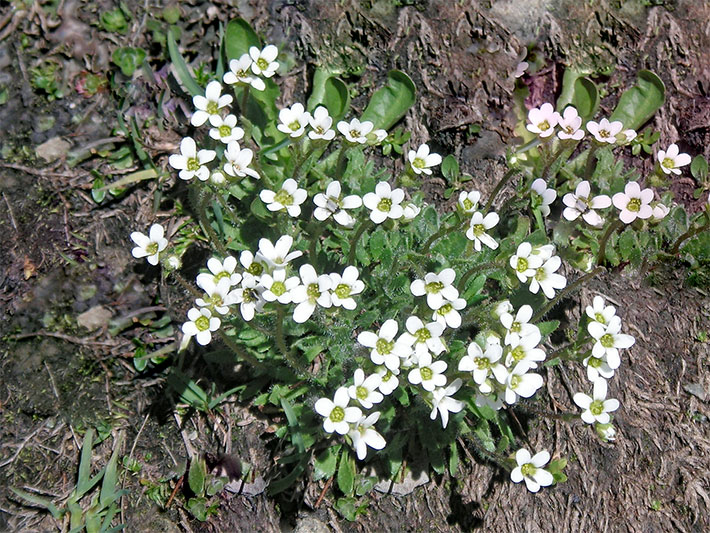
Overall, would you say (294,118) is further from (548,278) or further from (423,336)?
(548,278)

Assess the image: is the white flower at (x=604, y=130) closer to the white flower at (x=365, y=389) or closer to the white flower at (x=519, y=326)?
the white flower at (x=519, y=326)

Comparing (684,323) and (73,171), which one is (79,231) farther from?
(684,323)

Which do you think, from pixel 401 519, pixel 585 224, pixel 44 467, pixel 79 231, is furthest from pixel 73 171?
pixel 585 224

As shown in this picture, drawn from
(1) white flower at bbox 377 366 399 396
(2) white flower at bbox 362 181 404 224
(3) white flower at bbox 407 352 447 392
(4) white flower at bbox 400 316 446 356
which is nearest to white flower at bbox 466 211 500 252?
(2) white flower at bbox 362 181 404 224

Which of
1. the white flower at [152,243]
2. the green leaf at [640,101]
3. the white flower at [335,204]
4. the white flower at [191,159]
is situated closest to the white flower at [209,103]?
the white flower at [191,159]

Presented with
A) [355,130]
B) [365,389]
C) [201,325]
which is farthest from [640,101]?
[201,325]

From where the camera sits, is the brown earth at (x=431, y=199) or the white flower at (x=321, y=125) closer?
the white flower at (x=321, y=125)
